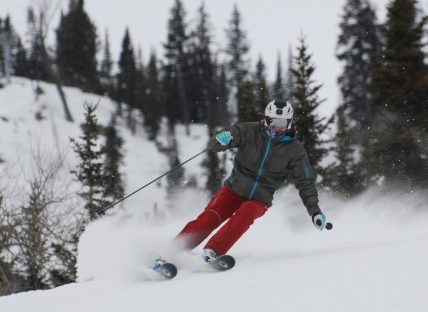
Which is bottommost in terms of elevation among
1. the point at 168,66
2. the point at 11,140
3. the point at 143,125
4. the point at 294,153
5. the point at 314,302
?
the point at 314,302

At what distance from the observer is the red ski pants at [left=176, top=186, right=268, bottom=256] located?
4801mm

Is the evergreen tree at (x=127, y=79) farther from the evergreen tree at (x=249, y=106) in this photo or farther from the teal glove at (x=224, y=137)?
the teal glove at (x=224, y=137)

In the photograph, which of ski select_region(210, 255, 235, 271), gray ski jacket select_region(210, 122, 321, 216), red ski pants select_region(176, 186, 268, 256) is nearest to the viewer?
ski select_region(210, 255, 235, 271)

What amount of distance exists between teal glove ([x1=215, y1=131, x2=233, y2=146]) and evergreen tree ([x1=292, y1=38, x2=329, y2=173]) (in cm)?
1428

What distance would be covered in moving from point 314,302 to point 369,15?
34.0 m

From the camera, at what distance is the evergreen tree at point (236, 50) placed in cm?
5272

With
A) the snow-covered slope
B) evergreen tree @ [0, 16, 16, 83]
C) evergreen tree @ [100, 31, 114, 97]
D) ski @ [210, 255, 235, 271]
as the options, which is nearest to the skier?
the snow-covered slope

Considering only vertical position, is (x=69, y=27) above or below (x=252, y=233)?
above

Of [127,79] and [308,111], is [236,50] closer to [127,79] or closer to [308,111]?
[127,79]

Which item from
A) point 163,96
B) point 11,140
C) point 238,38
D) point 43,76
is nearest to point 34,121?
point 11,140

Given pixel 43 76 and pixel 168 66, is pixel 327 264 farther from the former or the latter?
pixel 43 76

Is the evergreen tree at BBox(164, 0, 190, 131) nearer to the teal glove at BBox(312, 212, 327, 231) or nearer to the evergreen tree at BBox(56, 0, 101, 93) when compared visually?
the evergreen tree at BBox(56, 0, 101, 93)

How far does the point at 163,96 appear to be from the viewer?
170ft

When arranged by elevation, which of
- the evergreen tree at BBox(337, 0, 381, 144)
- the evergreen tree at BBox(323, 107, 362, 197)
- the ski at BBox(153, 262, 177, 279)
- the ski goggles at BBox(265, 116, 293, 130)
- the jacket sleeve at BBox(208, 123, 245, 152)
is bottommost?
the ski at BBox(153, 262, 177, 279)
